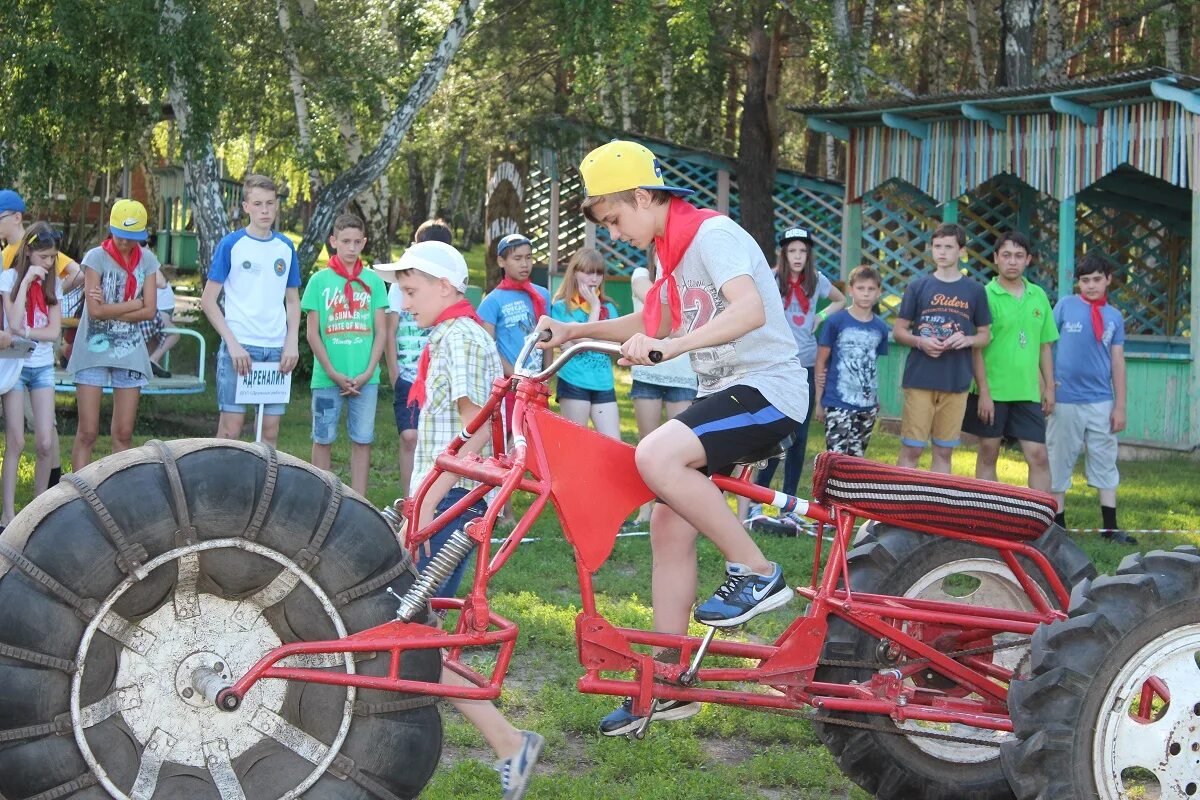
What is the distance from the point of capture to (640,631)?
4379 mm

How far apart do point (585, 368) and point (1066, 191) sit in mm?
7947

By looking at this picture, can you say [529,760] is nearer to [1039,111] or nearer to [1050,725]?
[1050,725]

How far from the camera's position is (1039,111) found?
15422mm

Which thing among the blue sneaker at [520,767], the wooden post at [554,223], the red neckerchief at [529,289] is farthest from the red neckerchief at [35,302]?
the wooden post at [554,223]

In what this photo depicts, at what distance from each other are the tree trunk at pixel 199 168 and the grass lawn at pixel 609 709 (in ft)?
18.5

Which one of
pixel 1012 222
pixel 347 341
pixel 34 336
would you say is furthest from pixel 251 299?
pixel 1012 222

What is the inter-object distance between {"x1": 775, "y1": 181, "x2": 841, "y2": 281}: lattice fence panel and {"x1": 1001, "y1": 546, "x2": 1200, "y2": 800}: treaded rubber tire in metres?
19.2

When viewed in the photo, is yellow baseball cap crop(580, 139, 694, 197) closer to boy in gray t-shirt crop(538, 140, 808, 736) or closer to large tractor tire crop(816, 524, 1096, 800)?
boy in gray t-shirt crop(538, 140, 808, 736)

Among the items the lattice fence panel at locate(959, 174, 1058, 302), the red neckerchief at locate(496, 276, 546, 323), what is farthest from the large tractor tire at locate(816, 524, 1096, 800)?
the lattice fence panel at locate(959, 174, 1058, 302)

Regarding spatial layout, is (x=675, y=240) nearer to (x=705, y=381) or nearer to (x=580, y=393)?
(x=705, y=381)

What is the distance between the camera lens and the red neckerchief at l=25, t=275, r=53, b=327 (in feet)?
28.5

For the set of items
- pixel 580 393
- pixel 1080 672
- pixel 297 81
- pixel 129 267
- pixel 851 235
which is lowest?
pixel 1080 672

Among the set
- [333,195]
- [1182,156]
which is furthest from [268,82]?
[1182,156]

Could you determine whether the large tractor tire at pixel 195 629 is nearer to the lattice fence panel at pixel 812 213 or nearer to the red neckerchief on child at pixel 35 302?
the red neckerchief on child at pixel 35 302
